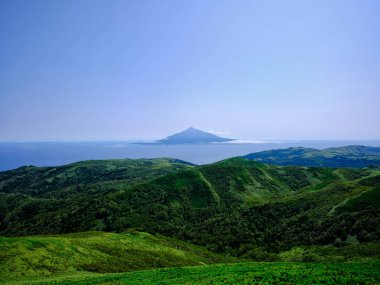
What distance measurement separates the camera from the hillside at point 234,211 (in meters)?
73.2

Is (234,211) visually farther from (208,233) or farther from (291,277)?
(291,277)

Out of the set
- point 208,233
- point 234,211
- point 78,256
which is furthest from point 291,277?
point 234,211

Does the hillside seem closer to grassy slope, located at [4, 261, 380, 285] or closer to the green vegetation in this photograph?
the green vegetation

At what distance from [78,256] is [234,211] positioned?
289 feet

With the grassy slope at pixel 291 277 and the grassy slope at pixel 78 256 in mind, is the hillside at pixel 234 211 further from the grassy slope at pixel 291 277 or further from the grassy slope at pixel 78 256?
the grassy slope at pixel 291 277

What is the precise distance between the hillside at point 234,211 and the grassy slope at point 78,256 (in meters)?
30.1

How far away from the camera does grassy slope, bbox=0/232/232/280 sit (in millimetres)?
37031

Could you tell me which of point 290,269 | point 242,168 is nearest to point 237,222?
point 290,269

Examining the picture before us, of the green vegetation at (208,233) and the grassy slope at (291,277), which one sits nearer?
the grassy slope at (291,277)

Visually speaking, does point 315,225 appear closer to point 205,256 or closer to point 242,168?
point 205,256

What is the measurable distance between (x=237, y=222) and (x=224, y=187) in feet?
213

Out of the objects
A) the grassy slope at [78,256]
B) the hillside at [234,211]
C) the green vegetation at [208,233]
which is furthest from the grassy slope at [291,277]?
the hillside at [234,211]

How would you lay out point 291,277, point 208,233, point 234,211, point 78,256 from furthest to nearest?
point 234,211, point 208,233, point 78,256, point 291,277

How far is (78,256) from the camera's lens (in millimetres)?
44500
